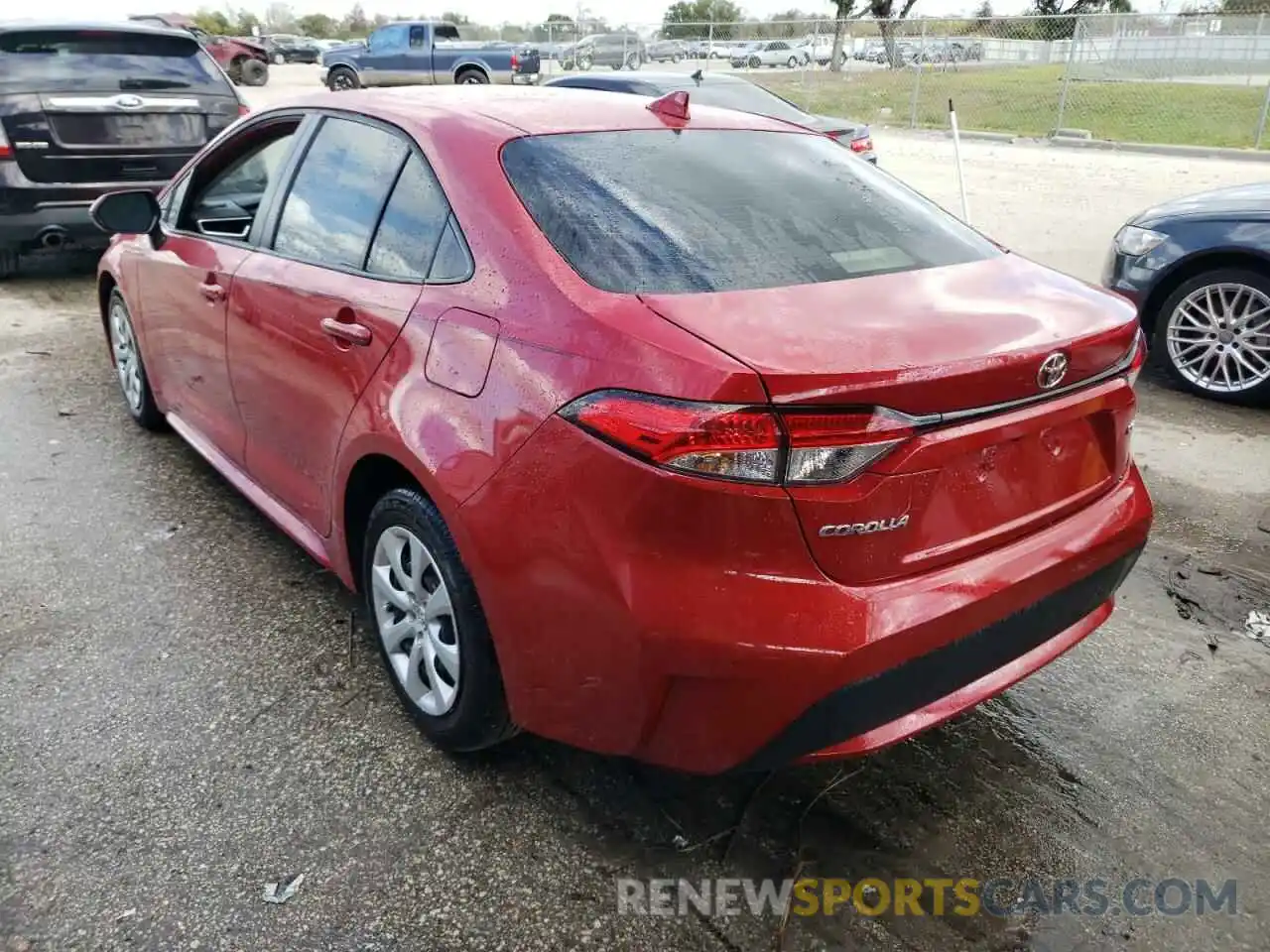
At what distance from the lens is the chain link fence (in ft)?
67.2

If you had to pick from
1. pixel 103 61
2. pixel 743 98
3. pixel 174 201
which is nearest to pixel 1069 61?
pixel 743 98

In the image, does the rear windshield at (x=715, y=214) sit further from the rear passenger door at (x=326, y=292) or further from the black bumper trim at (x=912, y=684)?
the black bumper trim at (x=912, y=684)

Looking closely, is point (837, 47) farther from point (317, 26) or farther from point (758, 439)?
point (317, 26)

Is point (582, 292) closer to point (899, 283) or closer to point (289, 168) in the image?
point (899, 283)

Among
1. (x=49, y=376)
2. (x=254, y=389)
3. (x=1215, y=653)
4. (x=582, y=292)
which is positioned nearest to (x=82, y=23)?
(x=49, y=376)

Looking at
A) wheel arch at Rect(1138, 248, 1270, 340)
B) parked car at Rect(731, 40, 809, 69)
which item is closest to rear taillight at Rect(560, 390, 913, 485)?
wheel arch at Rect(1138, 248, 1270, 340)

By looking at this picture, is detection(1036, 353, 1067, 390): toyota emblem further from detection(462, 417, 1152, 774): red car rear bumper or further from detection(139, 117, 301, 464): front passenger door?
detection(139, 117, 301, 464): front passenger door

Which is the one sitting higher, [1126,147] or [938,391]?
[938,391]

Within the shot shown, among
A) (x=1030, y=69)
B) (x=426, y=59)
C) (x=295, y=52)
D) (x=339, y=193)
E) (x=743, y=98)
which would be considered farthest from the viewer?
(x=295, y=52)

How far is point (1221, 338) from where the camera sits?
5.48m

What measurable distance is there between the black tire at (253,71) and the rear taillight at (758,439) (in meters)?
30.2

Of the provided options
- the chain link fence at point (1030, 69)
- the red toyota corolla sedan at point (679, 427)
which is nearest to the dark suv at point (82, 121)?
the red toyota corolla sedan at point (679, 427)

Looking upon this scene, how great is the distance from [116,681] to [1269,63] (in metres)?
25.8

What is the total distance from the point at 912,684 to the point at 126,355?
429 cm
